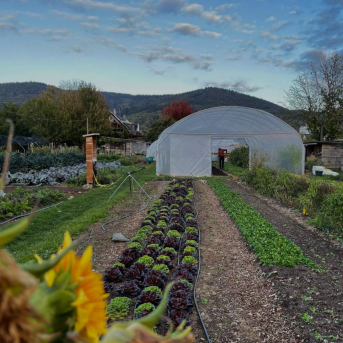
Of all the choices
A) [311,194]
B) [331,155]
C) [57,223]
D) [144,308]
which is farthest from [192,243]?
[331,155]

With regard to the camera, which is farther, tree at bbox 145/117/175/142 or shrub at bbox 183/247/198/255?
tree at bbox 145/117/175/142

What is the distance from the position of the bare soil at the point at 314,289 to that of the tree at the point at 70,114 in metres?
27.1

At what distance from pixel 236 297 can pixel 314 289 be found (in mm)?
1072

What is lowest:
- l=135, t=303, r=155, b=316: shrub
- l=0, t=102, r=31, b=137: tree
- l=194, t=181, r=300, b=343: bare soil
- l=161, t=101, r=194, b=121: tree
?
l=194, t=181, r=300, b=343: bare soil

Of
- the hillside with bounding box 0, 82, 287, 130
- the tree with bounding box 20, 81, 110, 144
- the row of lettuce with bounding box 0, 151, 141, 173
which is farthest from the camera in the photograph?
the hillside with bounding box 0, 82, 287, 130

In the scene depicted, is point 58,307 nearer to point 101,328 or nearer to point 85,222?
point 101,328

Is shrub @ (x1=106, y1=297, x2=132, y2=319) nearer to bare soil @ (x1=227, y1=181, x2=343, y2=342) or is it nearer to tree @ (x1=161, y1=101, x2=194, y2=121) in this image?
bare soil @ (x1=227, y1=181, x2=343, y2=342)

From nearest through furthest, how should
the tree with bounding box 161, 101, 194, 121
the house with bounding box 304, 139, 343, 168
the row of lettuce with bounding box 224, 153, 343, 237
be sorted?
1. the row of lettuce with bounding box 224, 153, 343, 237
2. the house with bounding box 304, 139, 343, 168
3. the tree with bounding box 161, 101, 194, 121

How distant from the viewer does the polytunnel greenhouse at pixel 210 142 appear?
17.3 m

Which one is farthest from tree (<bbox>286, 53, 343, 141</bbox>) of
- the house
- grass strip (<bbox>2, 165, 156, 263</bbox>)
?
grass strip (<bbox>2, 165, 156, 263</bbox>)

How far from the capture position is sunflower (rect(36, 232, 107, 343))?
0.48m

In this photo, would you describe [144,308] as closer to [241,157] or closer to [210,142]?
[210,142]

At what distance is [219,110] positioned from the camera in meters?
17.5

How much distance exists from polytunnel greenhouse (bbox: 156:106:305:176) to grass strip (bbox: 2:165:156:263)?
238 inches
